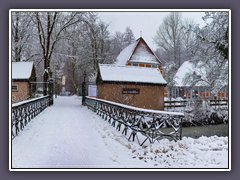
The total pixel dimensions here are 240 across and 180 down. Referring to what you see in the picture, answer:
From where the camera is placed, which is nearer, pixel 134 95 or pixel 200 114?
pixel 200 114

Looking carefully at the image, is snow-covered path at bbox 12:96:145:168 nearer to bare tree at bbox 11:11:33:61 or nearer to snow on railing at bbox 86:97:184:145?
snow on railing at bbox 86:97:184:145

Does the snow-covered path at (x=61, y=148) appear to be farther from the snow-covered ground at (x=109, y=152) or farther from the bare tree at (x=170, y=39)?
the bare tree at (x=170, y=39)

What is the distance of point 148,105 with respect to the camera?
1223 cm

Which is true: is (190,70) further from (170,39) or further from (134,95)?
(134,95)

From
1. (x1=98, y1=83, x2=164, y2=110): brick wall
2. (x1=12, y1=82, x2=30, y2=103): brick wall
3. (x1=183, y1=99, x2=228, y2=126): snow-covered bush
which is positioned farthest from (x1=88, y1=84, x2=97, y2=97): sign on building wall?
(x1=183, y1=99, x2=228, y2=126): snow-covered bush

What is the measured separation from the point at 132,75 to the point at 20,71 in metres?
6.78

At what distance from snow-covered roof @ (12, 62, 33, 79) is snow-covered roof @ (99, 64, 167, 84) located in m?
5.25

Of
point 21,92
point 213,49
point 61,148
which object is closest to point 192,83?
point 213,49

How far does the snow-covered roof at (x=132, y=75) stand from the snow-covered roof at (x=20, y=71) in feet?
17.2

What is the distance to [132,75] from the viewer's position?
11727 millimetres

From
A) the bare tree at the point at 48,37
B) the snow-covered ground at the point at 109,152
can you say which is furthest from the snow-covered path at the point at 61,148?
the bare tree at the point at 48,37
